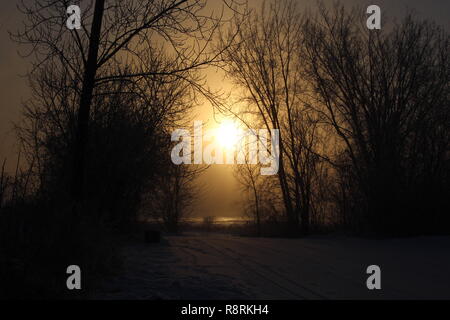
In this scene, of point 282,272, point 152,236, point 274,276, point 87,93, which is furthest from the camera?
point 152,236

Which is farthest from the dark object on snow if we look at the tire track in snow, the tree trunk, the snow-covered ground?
the tree trunk

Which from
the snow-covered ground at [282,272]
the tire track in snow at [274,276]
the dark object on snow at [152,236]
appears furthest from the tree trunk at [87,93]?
the dark object on snow at [152,236]

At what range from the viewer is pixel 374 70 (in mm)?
19875

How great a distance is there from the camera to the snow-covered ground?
7164 millimetres

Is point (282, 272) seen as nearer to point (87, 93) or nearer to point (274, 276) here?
point (274, 276)

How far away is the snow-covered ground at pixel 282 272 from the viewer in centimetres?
716

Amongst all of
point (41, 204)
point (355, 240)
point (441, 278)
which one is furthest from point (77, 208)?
point (355, 240)

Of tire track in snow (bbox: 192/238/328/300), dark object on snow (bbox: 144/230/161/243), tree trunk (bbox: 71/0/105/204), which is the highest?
tree trunk (bbox: 71/0/105/204)

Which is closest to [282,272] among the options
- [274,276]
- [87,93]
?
[274,276]

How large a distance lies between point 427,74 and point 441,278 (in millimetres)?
13349

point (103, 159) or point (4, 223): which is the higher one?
point (103, 159)

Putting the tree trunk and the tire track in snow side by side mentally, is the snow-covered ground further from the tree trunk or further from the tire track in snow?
the tree trunk

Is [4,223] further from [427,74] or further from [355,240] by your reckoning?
[427,74]

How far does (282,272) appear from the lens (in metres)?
9.16
